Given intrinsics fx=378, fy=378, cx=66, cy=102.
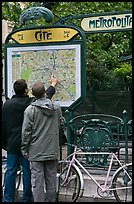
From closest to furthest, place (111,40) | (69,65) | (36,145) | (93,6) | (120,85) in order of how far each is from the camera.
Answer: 1. (36,145)
2. (69,65)
3. (93,6)
4. (111,40)
5. (120,85)

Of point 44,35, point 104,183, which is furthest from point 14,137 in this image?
point 44,35

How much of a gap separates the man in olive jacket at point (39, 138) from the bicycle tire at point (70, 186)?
24.1 inches

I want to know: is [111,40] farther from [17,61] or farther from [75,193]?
[75,193]

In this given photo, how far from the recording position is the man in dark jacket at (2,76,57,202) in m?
5.36

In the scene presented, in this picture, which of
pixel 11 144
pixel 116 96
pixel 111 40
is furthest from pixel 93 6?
pixel 11 144

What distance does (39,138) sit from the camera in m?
4.97

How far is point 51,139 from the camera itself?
5.01 meters

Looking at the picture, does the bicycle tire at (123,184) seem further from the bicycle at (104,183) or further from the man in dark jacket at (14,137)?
the man in dark jacket at (14,137)

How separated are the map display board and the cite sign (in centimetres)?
59

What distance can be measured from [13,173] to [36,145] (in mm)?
774

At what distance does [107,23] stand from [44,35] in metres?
1.10

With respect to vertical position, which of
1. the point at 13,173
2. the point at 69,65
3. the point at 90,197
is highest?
the point at 69,65

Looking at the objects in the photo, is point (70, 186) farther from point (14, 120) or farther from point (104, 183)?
point (14, 120)

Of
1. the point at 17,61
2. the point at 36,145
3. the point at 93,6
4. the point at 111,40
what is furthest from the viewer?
the point at 111,40
